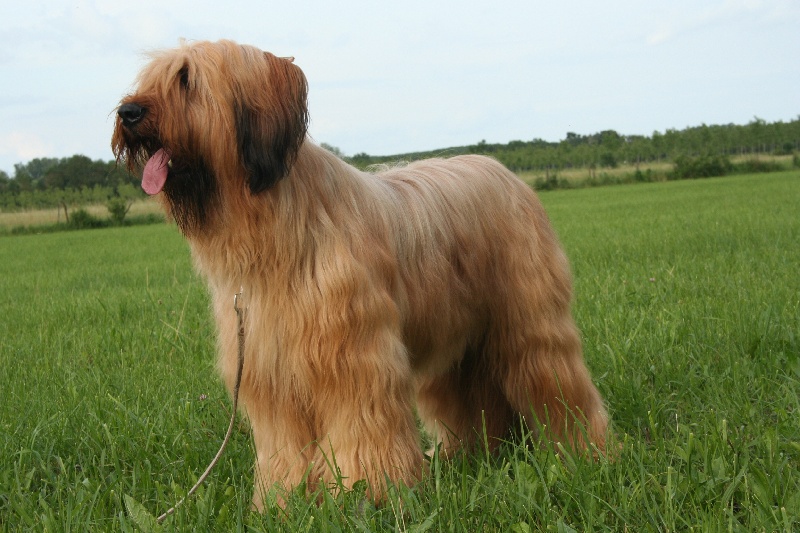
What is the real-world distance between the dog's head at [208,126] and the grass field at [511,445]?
1247mm

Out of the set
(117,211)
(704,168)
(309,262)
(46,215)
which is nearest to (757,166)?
(704,168)

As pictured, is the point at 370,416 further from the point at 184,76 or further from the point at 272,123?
the point at 184,76

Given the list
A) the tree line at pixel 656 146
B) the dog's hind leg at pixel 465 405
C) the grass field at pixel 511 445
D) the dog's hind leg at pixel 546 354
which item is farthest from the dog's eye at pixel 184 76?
the tree line at pixel 656 146

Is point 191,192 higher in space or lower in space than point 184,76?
lower

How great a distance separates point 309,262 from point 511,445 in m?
1.99

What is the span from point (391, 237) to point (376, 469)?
3.14 ft

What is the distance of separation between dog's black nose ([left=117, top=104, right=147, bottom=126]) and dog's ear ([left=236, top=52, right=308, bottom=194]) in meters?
0.35

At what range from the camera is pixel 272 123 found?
299cm

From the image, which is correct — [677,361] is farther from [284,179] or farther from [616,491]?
[284,179]

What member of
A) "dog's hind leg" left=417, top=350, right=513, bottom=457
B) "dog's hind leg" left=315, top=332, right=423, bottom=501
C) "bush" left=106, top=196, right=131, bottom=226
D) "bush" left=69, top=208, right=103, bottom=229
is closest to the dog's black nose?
"dog's hind leg" left=315, top=332, right=423, bottom=501

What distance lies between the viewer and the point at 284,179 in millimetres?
3072

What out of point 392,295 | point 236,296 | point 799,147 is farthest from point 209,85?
point 799,147

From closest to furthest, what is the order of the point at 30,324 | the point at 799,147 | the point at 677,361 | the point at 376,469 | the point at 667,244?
the point at 376,469
the point at 677,361
the point at 30,324
the point at 667,244
the point at 799,147

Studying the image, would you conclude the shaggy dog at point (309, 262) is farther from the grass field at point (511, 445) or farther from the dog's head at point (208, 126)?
the grass field at point (511, 445)
